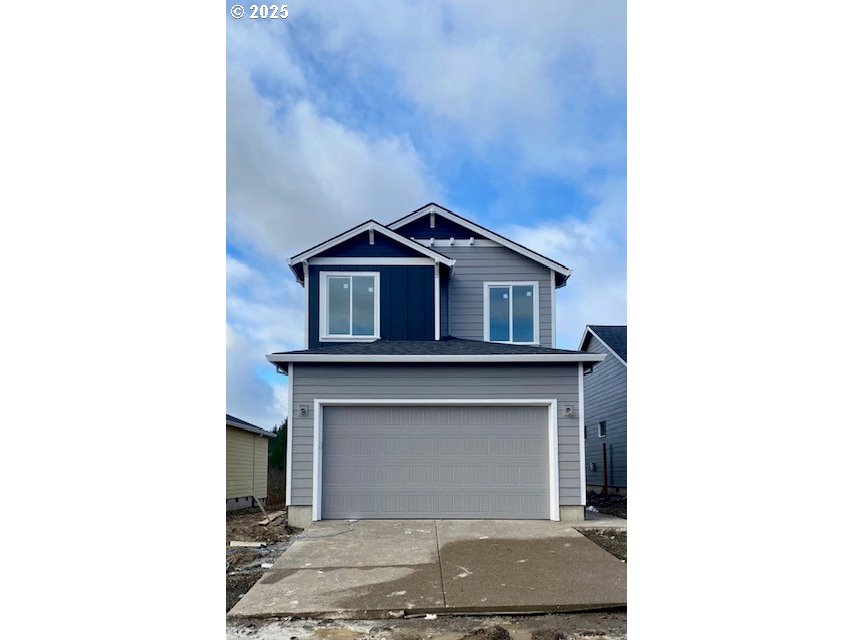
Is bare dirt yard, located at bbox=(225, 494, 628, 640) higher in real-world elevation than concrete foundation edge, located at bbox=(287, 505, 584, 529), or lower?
higher

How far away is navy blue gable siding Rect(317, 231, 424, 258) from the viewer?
9984 millimetres

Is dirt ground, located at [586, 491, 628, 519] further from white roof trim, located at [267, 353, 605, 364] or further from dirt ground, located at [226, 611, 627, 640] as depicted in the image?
dirt ground, located at [226, 611, 627, 640]

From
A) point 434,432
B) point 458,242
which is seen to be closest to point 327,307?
point 458,242

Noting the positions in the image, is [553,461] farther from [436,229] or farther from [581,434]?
[436,229]

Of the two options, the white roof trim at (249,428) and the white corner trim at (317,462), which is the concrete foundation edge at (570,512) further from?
the white roof trim at (249,428)

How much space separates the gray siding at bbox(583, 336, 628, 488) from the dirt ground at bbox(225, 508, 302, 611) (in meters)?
7.41

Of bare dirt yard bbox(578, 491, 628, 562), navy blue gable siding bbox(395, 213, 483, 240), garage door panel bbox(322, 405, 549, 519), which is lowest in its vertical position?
bare dirt yard bbox(578, 491, 628, 562)

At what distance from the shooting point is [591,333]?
1427cm

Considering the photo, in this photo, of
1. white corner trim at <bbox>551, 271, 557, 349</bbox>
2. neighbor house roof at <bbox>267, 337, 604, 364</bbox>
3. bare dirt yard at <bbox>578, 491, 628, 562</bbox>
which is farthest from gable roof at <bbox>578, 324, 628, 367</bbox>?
neighbor house roof at <bbox>267, 337, 604, 364</bbox>

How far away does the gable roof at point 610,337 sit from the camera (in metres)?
13.2

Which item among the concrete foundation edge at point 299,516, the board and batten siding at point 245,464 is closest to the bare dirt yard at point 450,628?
the concrete foundation edge at point 299,516
